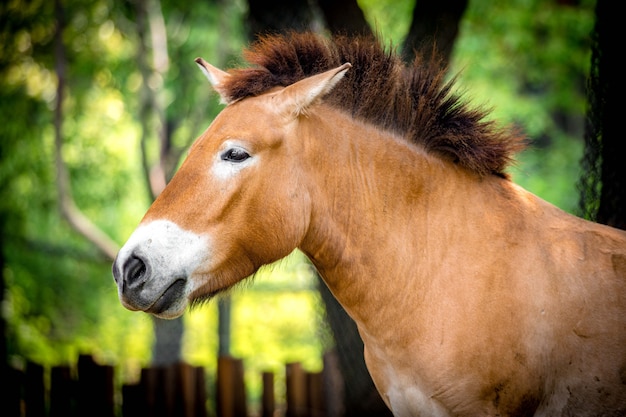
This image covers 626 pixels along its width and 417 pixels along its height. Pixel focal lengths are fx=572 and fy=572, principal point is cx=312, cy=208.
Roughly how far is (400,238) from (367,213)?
0.21 meters

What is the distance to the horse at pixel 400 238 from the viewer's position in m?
2.67

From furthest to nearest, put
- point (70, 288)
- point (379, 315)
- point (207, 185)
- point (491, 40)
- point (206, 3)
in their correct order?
point (70, 288) → point (491, 40) → point (206, 3) → point (379, 315) → point (207, 185)

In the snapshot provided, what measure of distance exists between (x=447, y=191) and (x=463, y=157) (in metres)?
0.20

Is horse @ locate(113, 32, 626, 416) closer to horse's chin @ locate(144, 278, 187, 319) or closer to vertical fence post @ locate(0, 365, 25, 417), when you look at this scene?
horse's chin @ locate(144, 278, 187, 319)

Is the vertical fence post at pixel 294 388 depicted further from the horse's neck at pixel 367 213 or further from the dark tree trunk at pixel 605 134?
the dark tree trunk at pixel 605 134

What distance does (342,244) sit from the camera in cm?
292

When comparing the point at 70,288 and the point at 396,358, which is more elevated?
the point at 396,358

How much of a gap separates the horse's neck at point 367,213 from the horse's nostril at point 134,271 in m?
0.84

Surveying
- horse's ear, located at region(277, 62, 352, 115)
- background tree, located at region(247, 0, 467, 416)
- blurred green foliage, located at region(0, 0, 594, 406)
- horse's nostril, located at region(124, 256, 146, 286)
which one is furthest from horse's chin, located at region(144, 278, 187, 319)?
blurred green foliage, located at region(0, 0, 594, 406)

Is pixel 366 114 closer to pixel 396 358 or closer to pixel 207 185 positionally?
pixel 207 185

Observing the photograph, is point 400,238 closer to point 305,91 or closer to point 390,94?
point 390,94

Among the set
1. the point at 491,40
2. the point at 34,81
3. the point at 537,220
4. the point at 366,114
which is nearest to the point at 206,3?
the point at 34,81

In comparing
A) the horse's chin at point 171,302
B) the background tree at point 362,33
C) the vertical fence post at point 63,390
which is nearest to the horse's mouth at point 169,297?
the horse's chin at point 171,302

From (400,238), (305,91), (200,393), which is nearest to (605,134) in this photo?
(400,238)
